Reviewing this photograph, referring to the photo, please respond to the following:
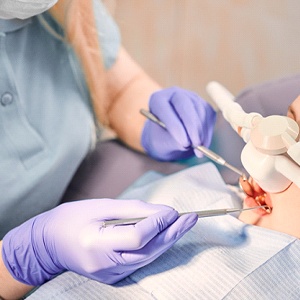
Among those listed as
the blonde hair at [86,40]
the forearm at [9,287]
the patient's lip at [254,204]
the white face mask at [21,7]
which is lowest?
the forearm at [9,287]

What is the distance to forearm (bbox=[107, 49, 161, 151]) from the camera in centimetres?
113

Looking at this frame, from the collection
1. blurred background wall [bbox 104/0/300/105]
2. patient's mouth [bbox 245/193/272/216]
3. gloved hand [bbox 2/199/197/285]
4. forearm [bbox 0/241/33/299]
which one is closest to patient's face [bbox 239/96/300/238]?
patient's mouth [bbox 245/193/272/216]

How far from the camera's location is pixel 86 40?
103cm

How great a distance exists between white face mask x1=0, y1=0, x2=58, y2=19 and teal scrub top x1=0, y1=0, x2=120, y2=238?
0.07 metres

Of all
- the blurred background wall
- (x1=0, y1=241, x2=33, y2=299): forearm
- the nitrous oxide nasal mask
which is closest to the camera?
the nitrous oxide nasal mask

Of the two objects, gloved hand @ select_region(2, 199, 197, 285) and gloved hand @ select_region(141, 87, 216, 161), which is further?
gloved hand @ select_region(141, 87, 216, 161)

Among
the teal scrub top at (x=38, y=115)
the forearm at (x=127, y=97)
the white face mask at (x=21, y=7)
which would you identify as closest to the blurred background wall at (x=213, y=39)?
the forearm at (x=127, y=97)

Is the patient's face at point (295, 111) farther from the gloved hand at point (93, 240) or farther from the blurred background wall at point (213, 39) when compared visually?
the blurred background wall at point (213, 39)

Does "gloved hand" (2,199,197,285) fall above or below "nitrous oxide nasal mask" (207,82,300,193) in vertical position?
below

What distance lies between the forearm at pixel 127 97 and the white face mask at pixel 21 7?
330 millimetres

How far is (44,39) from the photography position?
1.00 m

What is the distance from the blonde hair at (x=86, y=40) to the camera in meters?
0.97

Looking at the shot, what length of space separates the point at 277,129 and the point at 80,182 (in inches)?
20.1

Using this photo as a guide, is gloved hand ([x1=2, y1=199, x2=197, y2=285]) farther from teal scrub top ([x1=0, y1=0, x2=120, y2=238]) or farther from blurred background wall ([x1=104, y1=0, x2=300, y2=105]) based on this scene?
blurred background wall ([x1=104, y1=0, x2=300, y2=105])
